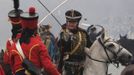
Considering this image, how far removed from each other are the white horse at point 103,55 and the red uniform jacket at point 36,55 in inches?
110

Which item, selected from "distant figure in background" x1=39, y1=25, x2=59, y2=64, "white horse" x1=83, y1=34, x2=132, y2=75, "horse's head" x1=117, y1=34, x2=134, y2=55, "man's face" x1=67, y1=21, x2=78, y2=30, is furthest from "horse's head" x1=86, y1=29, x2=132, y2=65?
"horse's head" x1=117, y1=34, x2=134, y2=55

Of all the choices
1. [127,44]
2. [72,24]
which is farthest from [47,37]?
[72,24]

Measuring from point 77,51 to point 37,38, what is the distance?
282 centimetres

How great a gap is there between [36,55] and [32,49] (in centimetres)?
11

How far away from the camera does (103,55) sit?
1260cm

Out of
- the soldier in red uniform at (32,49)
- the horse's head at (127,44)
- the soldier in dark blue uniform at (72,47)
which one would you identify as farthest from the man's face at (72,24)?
the horse's head at (127,44)

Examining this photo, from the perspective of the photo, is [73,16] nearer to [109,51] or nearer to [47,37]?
[109,51]

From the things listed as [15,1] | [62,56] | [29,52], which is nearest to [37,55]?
[29,52]

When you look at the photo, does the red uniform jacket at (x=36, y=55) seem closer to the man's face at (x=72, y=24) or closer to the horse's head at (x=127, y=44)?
the man's face at (x=72, y=24)

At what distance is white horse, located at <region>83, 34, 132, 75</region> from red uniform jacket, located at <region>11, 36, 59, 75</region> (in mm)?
2797

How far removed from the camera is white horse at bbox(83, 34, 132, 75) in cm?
1252

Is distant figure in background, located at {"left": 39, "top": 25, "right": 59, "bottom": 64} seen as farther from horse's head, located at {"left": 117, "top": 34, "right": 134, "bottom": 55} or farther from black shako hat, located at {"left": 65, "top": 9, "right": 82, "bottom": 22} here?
black shako hat, located at {"left": 65, "top": 9, "right": 82, "bottom": 22}

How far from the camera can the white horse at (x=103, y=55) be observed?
1252cm

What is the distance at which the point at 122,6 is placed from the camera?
88250mm
